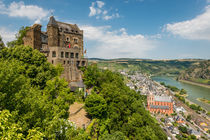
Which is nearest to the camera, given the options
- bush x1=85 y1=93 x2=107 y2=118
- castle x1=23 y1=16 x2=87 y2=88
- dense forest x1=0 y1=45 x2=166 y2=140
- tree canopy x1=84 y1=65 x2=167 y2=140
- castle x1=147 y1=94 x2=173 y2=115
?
dense forest x1=0 y1=45 x2=166 y2=140

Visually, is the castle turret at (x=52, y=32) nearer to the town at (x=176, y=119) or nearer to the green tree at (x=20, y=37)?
the green tree at (x=20, y=37)

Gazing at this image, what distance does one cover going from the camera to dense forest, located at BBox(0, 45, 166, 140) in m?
10.2

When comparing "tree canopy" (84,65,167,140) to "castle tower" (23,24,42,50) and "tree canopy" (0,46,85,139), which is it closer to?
"tree canopy" (0,46,85,139)

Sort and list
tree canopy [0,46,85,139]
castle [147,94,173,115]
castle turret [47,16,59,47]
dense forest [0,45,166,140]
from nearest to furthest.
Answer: tree canopy [0,46,85,139] → dense forest [0,45,166,140] → castle turret [47,16,59,47] → castle [147,94,173,115]

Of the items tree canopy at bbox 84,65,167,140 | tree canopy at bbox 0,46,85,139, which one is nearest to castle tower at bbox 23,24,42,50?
tree canopy at bbox 84,65,167,140

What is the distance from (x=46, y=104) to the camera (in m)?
13.3

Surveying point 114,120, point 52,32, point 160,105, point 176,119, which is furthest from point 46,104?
point 160,105

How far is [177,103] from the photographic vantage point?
117375 mm

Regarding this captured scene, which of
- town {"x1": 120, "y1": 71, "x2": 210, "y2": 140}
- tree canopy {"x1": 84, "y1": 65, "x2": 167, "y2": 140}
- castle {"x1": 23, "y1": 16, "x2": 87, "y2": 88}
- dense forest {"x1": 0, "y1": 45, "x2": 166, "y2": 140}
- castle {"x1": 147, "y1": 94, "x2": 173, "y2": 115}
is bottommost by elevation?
town {"x1": 120, "y1": 71, "x2": 210, "y2": 140}

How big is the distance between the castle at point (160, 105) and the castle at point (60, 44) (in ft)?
263

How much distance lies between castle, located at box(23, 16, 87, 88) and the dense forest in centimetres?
413

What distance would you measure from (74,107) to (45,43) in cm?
2123

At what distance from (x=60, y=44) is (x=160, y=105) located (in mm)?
92456

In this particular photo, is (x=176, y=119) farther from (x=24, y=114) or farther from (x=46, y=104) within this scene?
(x=24, y=114)
